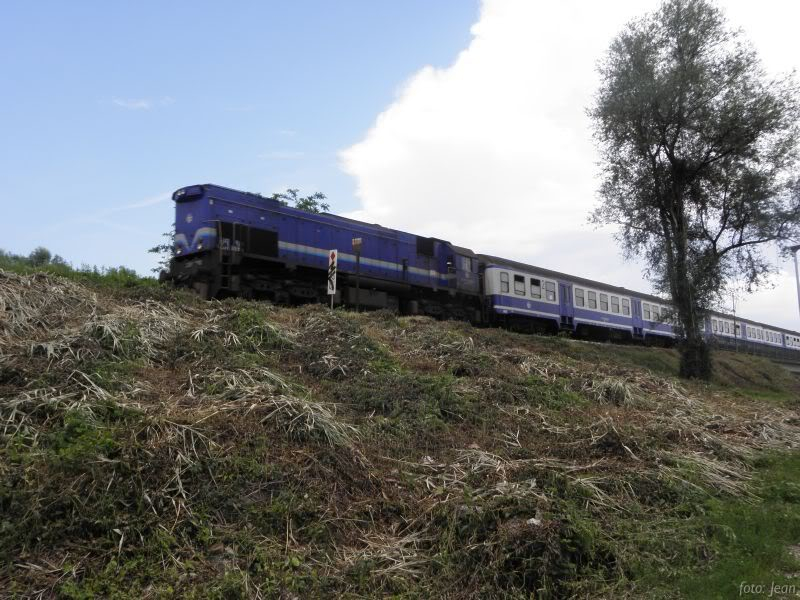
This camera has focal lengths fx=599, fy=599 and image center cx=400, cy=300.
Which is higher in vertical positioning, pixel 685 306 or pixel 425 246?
pixel 425 246

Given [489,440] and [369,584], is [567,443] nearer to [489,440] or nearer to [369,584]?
[489,440]

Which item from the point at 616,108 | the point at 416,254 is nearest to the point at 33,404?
the point at 416,254

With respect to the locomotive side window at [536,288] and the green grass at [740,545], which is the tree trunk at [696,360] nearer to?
the locomotive side window at [536,288]

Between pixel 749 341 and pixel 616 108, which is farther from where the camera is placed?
pixel 749 341

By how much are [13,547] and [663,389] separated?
12092mm

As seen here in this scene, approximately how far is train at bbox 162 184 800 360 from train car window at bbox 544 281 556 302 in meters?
0.05

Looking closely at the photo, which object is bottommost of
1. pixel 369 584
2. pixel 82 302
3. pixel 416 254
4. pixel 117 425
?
pixel 369 584

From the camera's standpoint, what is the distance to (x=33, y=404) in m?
6.02

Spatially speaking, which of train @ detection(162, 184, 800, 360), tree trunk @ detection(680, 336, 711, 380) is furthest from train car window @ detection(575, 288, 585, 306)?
tree trunk @ detection(680, 336, 711, 380)

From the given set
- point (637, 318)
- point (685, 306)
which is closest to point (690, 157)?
point (685, 306)

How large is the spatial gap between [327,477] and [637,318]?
34.2 metres

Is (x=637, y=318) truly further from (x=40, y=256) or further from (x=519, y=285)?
(x=40, y=256)

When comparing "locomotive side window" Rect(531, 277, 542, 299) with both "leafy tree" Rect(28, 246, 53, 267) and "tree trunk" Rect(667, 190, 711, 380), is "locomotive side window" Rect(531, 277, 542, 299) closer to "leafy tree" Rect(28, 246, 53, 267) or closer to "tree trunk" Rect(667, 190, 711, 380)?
"tree trunk" Rect(667, 190, 711, 380)

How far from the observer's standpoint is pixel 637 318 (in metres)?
36.4
